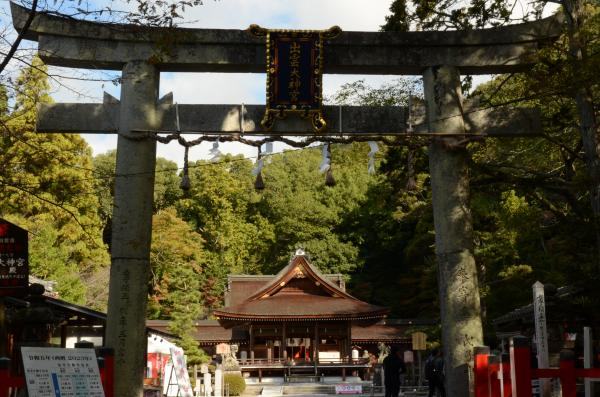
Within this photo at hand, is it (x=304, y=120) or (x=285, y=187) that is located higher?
(x=285, y=187)

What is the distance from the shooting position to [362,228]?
45.7m

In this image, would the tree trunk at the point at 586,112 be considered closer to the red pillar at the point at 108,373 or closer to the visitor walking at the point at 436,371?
the visitor walking at the point at 436,371

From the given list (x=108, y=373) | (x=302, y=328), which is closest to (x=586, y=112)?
(x=108, y=373)

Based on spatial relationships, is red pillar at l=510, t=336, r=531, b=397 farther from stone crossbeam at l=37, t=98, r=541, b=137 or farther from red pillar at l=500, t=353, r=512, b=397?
stone crossbeam at l=37, t=98, r=541, b=137

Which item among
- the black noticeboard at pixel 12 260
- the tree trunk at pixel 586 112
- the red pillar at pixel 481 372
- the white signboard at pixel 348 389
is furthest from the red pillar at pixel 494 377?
the white signboard at pixel 348 389

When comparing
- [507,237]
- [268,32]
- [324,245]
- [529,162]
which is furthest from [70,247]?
[268,32]

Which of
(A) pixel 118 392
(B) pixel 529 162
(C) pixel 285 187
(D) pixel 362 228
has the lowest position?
(A) pixel 118 392

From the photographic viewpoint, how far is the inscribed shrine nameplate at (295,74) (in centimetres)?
1035

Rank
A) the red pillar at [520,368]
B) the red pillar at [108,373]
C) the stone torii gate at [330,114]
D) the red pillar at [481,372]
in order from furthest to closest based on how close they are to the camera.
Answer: the stone torii gate at [330,114] < the red pillar at [481,372] < the red pillar at [108,373] < the red pillar at [520,368]

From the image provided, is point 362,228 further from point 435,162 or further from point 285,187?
point 435,162

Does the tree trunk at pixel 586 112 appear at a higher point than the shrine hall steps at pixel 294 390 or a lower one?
higher

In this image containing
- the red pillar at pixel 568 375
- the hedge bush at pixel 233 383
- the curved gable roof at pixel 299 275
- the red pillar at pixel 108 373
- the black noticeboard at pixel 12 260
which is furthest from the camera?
the curved gable roof at pixel 299 275

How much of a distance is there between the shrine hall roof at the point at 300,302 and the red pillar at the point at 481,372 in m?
24.7

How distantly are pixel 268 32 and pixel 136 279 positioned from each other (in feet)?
13.0
